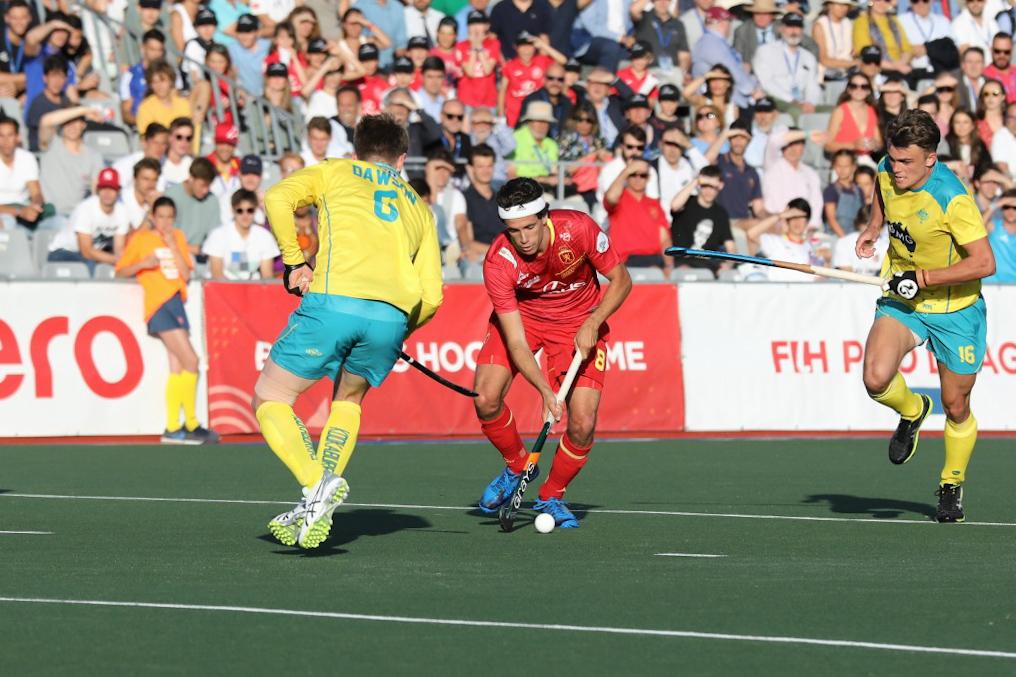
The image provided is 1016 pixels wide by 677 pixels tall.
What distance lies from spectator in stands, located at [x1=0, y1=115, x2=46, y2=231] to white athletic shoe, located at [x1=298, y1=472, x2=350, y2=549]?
9925 mm

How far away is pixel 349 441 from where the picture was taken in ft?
28.9

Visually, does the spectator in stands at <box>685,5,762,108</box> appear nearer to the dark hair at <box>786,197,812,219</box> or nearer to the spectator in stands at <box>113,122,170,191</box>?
the dark hair at <box>786,197,812,219</box>

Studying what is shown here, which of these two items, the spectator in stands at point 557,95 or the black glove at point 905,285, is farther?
the spectator in stands at point 557,95

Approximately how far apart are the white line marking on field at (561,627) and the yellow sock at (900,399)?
4009mm

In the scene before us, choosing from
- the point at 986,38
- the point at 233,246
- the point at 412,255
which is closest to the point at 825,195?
the point at 986,38

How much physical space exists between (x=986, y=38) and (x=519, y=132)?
25.8 feet

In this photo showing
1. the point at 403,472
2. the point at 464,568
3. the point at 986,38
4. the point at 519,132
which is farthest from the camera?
the point at 986,38

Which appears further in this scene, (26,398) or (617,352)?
(617,352)

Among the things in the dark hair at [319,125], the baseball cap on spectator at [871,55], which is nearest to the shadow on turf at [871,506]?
the dark hair at [319,125]

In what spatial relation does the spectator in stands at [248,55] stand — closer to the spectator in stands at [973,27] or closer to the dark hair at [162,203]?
the dark hair at [162,203]

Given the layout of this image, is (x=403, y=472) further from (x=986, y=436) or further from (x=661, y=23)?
(x=661, y=23)

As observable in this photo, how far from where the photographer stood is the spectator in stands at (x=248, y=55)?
810 inches

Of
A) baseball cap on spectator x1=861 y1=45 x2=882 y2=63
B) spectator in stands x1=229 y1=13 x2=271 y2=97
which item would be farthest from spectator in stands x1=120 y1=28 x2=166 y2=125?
baseball cap on spectator x1=861 y1=45 x2=882 y2=63

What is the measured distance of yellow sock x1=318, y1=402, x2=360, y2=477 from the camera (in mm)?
8711
